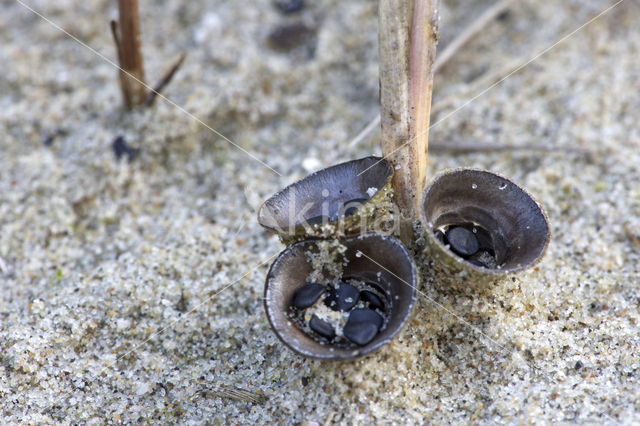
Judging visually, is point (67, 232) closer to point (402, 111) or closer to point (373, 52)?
point (402, 111)

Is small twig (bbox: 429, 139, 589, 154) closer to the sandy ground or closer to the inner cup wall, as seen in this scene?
the sandy ground

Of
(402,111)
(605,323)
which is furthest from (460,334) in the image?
(402,111)

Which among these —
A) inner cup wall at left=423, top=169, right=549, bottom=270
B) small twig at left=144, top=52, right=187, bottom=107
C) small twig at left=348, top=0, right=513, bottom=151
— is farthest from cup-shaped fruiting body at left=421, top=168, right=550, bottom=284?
small twig at left=144, top=52, right=187, bottom=107

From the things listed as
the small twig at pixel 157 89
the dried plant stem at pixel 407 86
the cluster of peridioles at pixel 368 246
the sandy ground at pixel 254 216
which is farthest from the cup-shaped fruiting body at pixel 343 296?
the small twig at pixel 157 89

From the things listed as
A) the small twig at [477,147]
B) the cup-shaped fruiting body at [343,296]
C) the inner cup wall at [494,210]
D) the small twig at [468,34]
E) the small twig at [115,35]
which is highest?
the small twig at [468,34]

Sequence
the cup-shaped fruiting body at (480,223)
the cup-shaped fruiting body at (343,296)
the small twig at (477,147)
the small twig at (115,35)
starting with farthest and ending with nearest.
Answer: the small twig at (477,147) → the small twig at (115,35) → the cup-shaped fruiting body at (480,223) → the cup-shaped fruiting body at (343,296)

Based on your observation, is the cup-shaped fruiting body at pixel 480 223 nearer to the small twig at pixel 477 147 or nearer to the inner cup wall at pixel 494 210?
the inner cup wall at pixel 494 210

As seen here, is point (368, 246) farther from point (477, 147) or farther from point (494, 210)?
point (477, 147)

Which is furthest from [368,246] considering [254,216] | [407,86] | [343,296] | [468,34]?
[468,34]

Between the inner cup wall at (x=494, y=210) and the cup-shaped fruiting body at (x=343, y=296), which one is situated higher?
the inner cup wall at (x=494, y=210)
